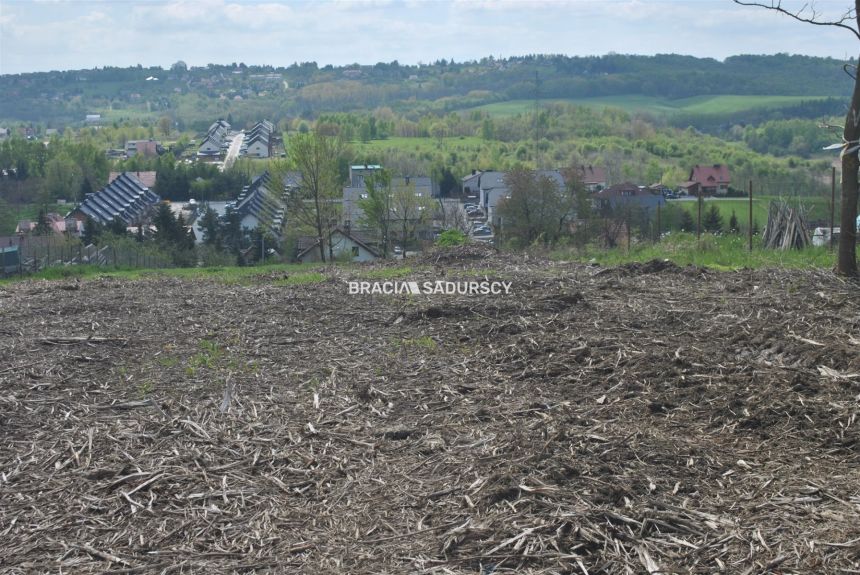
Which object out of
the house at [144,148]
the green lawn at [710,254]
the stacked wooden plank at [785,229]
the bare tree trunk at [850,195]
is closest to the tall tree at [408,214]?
the green lawn at [710,254]

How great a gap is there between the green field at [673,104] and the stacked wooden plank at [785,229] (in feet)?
276

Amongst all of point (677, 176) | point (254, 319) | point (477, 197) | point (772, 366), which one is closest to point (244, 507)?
point (772, 366)

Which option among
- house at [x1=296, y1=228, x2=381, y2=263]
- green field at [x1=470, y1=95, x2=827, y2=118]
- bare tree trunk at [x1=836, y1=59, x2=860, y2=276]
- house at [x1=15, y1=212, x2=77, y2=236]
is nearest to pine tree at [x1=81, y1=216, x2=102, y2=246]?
house at [x1=15, y1=212, x2=77, y2=236]

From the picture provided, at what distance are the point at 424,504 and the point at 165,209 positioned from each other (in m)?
27.6

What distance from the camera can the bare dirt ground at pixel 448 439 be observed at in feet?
13.6

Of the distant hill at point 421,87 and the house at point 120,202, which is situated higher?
the distant hill at point 421,87

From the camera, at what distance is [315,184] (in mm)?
24109

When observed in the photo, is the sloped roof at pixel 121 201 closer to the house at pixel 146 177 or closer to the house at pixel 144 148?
the house at pixel 146 177

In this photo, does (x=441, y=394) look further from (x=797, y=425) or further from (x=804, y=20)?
(x=804, y=20)

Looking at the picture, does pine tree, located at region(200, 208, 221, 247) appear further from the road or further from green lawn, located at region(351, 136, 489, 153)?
green lawn, located at region(351, 136, 489, 153)

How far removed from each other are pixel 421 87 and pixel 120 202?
112 meters

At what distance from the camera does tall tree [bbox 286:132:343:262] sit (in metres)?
24.0

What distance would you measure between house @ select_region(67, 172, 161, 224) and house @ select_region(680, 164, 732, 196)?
2937 cm

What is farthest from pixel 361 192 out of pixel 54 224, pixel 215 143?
pixel 215 143
